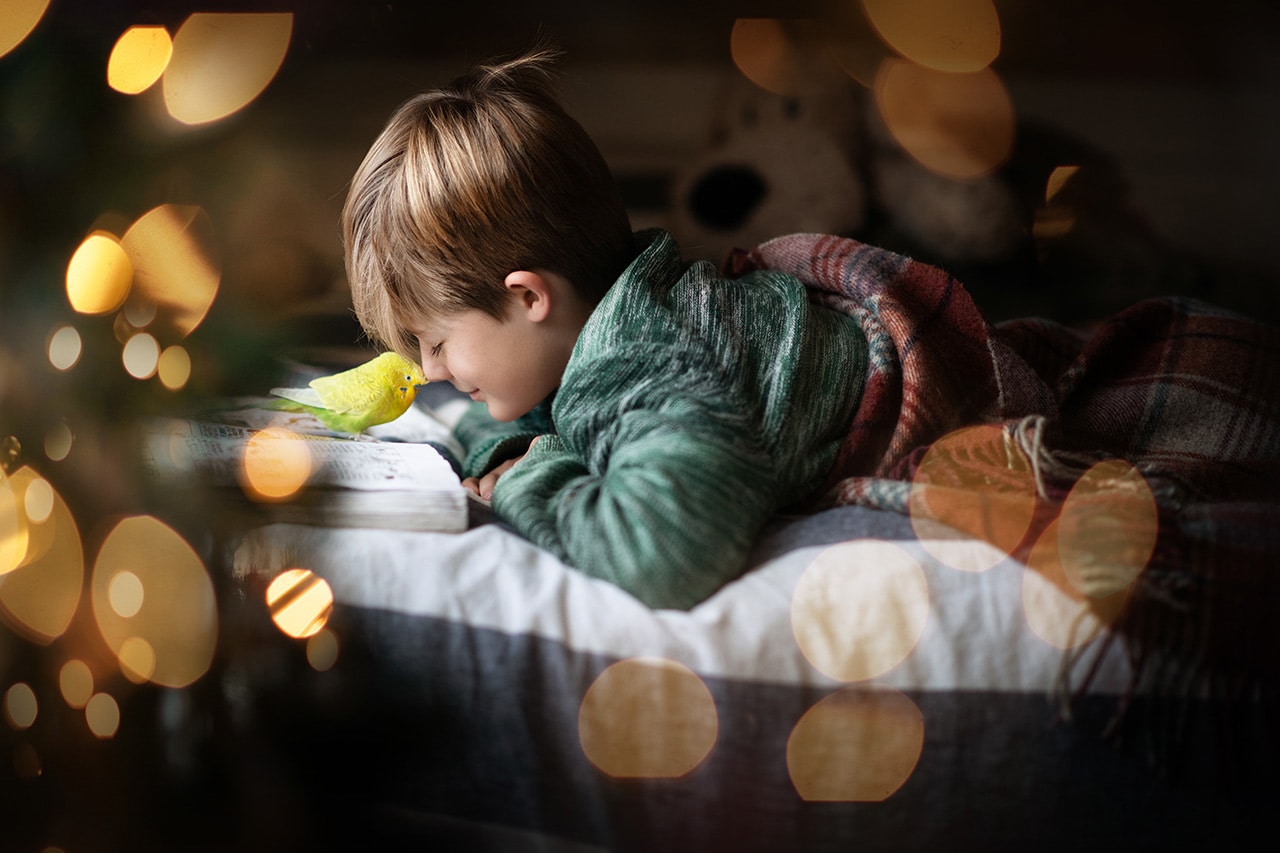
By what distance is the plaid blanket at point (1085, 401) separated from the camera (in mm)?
525

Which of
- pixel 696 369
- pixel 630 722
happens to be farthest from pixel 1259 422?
pixel 630 722

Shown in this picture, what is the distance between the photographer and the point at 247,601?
521mm

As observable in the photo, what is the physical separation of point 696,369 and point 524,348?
0.66ft

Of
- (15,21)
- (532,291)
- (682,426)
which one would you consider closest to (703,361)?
(682,426)

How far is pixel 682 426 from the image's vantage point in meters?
0.57

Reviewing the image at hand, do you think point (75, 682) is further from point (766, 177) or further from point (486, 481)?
point (766, 177)

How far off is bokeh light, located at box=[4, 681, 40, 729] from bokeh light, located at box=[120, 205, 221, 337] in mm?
244

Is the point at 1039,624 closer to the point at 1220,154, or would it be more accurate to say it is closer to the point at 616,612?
the point at 616,612

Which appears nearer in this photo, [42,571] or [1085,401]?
[42,571]

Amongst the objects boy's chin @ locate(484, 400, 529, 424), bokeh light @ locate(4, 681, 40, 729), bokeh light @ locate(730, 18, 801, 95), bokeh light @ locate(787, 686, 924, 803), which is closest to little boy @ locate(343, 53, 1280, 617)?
boy's chin @ locate(484, 400, 529, 424)

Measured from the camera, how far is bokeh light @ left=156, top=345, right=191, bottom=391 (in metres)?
0.58

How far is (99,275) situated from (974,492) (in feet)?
2.00

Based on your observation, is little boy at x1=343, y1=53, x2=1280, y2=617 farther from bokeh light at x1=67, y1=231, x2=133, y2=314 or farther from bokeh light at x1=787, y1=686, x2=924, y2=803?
bokeh light at x1=67, y1=231, x2=133, y2=314

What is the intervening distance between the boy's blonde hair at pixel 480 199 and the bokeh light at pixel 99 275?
0.73ft
